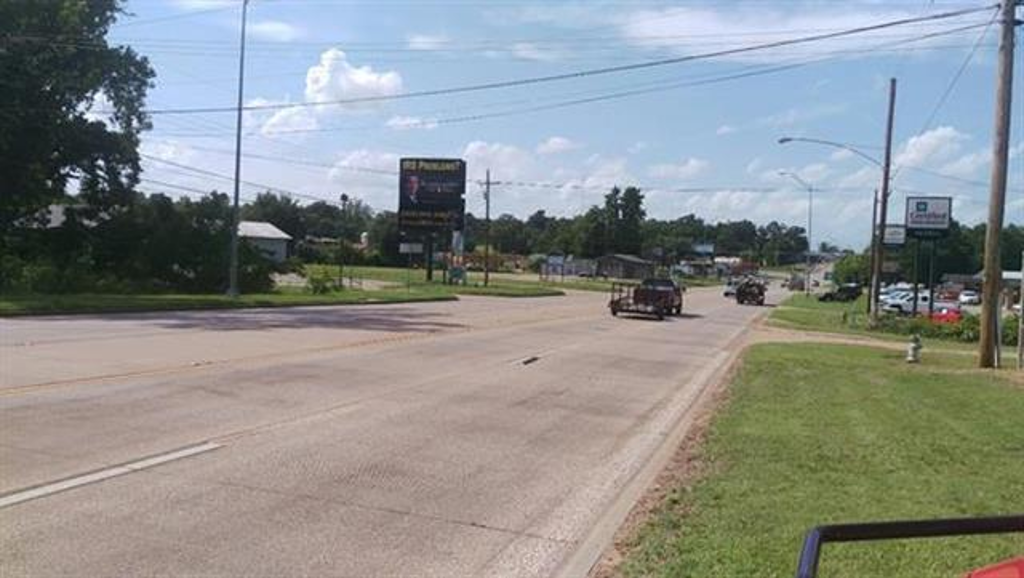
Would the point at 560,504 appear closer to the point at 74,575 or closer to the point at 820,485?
the point at 820,485

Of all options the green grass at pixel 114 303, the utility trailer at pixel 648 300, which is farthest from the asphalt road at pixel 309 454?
the utility trailer at pixel 648 300

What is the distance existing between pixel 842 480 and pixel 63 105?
44.6 m

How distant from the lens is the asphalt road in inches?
267

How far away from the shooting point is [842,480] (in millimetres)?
9234

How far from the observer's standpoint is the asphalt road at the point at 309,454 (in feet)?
22.3

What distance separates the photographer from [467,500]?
338 inches

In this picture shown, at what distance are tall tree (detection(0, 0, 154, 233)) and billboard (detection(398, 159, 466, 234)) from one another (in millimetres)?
29837

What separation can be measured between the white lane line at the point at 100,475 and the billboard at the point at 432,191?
70.3 m

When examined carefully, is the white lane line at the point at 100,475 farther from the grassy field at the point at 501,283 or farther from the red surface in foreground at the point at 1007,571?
the grassy field at the point at 501,283

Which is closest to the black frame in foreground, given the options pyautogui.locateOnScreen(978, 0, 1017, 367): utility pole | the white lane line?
the white lane line

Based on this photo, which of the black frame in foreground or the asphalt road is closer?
the black frame in foreground

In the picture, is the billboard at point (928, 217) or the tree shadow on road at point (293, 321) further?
the billboard at point (928, 217)

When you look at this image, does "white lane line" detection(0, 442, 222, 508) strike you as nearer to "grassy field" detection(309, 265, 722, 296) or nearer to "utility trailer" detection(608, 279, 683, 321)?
"utility trailer" detection(608, 279, 683, 321)

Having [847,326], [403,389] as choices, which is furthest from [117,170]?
[403,389]
